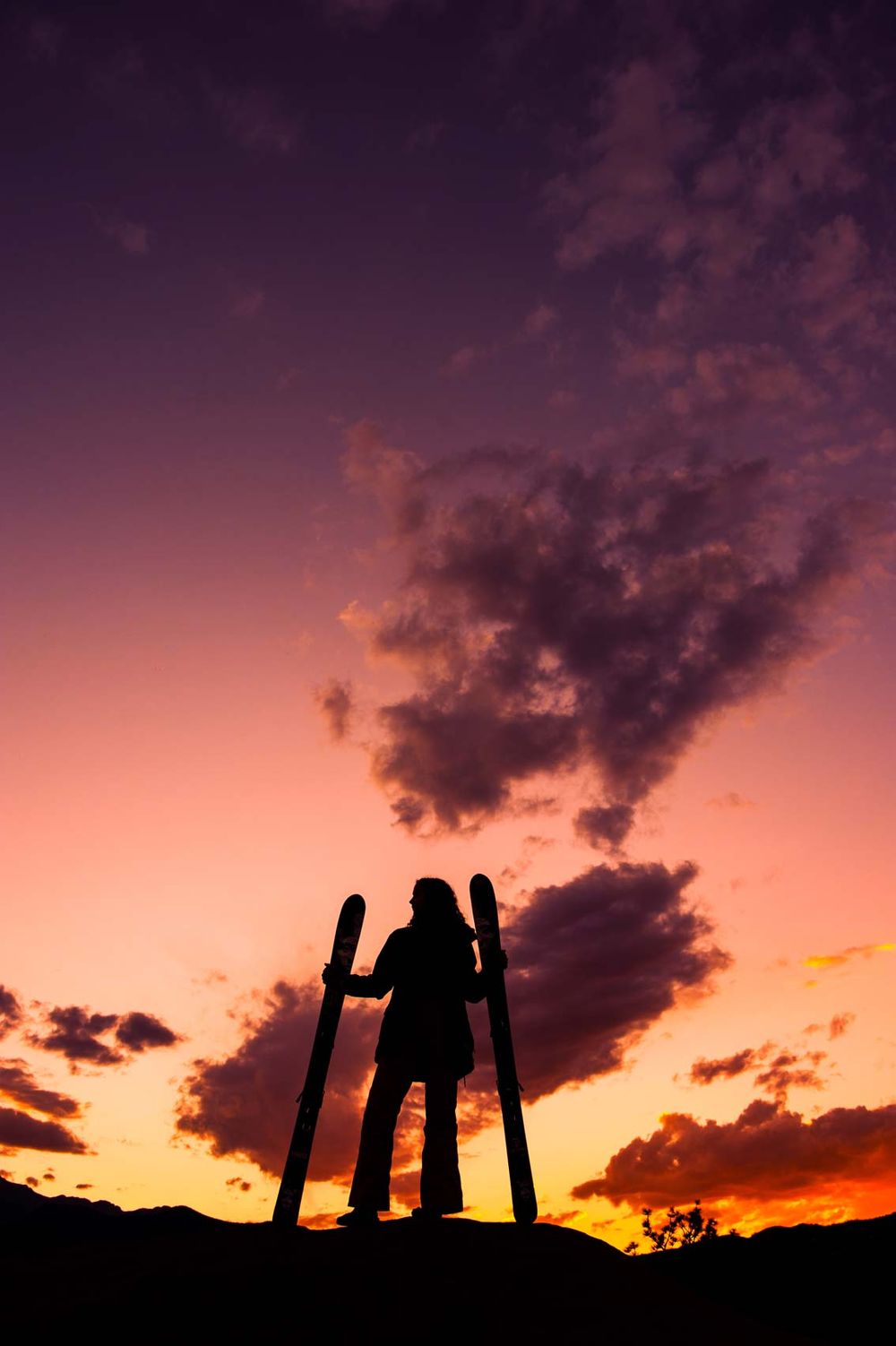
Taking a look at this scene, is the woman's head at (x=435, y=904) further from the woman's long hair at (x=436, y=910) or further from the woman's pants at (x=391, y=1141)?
the woman's pants at (x=391, y=1141)

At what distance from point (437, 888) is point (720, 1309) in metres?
5.01

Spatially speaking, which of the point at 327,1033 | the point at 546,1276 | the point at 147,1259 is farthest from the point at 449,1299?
the point at 327,1033

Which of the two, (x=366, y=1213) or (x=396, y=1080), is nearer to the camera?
(x=366, y=1213)

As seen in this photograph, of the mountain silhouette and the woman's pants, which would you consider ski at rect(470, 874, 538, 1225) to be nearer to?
the woman's pants

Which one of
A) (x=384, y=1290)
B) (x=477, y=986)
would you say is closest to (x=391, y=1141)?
(x=477, y=986)

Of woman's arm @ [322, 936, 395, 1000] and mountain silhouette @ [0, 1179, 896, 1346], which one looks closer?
mountain silhouette @ [0, 1179, 896, 1346]

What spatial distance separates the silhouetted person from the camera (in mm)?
8805

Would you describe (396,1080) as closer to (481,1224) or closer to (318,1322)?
(481,1224)

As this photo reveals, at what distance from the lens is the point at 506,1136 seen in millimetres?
9297

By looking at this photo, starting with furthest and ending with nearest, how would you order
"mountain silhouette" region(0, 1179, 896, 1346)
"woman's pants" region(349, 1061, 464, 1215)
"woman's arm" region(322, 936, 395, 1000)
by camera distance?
"woman's arm" region(322, 936, 395, 1000) < "woman's pants" region(349, 1061, 464, 1215) < "mountain silhouette" region(0, 1179, 896, 1346)

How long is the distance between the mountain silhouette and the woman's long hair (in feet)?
10.2

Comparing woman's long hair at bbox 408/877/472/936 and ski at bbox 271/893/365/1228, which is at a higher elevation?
woman's long hair at bbox 408/877/472/936

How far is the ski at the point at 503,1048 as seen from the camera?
894 centimetres

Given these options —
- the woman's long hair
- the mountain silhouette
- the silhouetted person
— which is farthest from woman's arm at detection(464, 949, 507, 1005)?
the mountain silhouette
